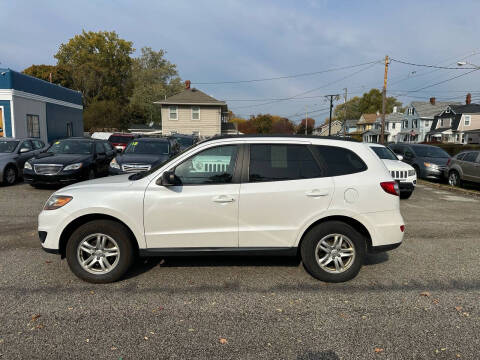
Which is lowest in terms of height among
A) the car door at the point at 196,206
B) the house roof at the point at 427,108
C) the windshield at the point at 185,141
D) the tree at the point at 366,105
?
the car door at the point at 196,206

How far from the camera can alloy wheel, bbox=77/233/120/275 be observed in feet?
13.6

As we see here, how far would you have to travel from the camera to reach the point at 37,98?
70.3 feet

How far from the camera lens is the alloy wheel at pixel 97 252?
4.15m

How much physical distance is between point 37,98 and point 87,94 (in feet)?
133

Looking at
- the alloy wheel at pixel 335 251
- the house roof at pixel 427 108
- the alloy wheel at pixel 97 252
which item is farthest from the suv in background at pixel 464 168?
the house roof at pixel 427 108

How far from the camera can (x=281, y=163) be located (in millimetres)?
4270

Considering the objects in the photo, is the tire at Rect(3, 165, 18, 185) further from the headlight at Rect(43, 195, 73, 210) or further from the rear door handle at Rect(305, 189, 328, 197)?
the rear door handle at Rect(305, 189, 328, 197)

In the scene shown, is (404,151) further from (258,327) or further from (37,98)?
(37,98)

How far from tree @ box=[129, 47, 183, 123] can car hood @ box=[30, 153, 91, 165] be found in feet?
159

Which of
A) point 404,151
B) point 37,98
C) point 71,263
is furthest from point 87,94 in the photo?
point 71,263

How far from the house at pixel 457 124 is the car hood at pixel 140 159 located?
52.4m

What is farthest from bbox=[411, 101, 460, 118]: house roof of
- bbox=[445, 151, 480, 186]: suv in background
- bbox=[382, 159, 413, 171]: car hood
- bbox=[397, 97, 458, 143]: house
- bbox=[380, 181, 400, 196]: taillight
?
bbox=[380, 181, 400, 196]: taillight

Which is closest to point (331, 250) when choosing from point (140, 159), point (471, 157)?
point (140, 159)

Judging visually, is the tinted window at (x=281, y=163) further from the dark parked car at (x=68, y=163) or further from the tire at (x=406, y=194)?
the dark parked car at (x=68, y=163)
